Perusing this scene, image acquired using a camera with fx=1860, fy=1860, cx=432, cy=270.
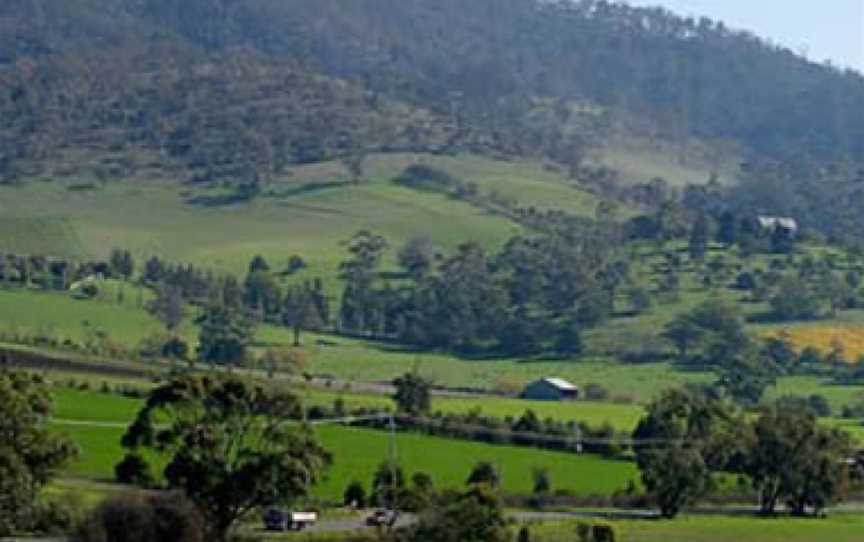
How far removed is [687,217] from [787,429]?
9331 centimetres

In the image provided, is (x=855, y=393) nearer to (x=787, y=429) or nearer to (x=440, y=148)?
(x=787, y=429)

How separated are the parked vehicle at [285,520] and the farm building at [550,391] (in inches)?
1504

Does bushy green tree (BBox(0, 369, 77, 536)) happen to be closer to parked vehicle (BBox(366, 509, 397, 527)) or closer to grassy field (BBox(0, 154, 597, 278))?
parked vehicle (BBox(366, 509, 397, 527))

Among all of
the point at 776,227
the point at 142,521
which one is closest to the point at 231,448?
the point at 142,521

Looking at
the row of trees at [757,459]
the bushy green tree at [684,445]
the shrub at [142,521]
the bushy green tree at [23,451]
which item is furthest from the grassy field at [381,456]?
the shrub at [142,521]

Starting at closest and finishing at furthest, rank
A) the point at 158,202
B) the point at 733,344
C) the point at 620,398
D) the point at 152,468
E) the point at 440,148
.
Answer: the point at 152,468, the point at 620,398, the point at 733,344, the point at 158,202, the point at 440,148

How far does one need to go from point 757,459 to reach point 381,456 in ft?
42.9

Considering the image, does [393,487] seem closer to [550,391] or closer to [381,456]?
[381,456]

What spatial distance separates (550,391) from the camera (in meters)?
90.9

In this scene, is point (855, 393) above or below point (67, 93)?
below

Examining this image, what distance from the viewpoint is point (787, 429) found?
64.9m

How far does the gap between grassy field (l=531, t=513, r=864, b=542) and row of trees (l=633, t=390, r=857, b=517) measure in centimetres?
133

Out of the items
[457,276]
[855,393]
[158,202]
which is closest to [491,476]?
[855,393]

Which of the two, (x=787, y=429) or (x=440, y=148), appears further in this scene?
(x=440, y=148)
